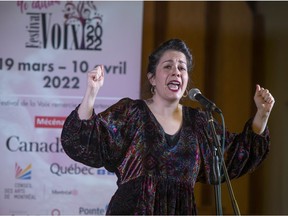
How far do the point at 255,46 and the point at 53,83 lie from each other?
62.4 inches

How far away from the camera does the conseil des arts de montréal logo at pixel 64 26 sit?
3729mm

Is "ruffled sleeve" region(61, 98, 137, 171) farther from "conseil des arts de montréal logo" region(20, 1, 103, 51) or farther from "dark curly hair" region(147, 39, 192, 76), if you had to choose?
"conseil des arts de montréal logo" region(20, 1, 103, 51)

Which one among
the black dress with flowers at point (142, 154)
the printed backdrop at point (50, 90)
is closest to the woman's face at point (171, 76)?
the black dress with flowers at point (142, 154)

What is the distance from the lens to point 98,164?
2.15 m

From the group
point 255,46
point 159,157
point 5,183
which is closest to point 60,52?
point 5,183

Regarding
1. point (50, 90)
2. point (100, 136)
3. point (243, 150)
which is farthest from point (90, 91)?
point (50, 90)

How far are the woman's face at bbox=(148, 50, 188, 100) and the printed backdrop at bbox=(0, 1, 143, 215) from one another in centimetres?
150

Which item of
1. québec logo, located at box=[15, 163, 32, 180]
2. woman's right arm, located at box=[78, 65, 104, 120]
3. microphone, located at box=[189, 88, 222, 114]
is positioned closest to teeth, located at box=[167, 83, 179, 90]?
microphone, located at box=[189, 88, 222, 114]

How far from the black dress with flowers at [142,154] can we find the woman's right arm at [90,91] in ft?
0.08

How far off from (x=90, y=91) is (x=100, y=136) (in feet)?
0.64

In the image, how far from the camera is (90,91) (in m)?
2.02

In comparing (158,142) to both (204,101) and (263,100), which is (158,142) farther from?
(263,100)

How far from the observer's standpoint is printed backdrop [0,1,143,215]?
3.69m

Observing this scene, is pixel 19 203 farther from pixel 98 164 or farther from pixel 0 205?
pixel 98 164
